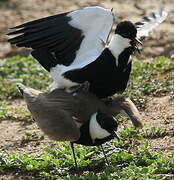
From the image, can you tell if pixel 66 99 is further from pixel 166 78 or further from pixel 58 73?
pixel 166 78

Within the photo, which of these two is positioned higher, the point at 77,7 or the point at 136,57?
the point at 136,57

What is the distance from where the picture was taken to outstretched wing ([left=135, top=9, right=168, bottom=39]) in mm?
7350

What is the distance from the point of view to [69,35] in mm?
6656

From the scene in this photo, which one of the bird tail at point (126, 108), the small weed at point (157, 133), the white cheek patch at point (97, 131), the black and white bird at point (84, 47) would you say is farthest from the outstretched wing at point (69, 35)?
the white cheek patch at point (97, 131)

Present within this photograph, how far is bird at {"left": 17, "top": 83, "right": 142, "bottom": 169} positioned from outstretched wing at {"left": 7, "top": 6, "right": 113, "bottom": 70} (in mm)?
742

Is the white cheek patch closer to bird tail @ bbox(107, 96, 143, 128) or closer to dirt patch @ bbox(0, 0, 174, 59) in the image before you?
bird tail @ bbox(107, 96, 143, 128)

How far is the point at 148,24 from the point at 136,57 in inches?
66.4

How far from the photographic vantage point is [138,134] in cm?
642

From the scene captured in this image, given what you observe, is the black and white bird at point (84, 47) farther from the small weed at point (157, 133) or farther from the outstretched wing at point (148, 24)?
the outstretched wing at point (148, 24)

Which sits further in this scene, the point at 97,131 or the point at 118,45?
the point at 118,45

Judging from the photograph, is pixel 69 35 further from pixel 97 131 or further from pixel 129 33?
pixel 97 131

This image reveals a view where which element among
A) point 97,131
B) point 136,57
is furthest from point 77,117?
point 136,57

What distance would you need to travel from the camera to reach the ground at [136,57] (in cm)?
653

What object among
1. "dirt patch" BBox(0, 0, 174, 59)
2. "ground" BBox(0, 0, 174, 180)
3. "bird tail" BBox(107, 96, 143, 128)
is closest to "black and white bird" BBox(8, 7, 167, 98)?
"bird tail" BBox(107, 96, 143, 128)
